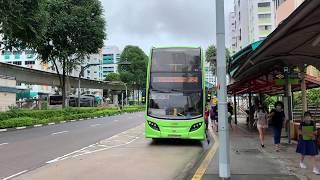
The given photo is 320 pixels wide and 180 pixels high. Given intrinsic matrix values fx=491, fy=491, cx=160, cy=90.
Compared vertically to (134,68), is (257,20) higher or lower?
higher

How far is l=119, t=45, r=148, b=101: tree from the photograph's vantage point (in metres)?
108

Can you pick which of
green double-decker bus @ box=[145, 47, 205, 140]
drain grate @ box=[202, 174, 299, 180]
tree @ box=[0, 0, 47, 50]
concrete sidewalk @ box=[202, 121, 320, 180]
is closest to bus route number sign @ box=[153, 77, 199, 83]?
green double-decker bus @ box=[145, 47, 205, 140]

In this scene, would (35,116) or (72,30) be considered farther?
(72,30)

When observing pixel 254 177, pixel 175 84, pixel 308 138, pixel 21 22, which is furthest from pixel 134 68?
pixel 254 177

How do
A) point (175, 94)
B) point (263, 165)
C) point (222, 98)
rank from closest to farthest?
point (222, 98)
point (263, 165)
point (175, 94)

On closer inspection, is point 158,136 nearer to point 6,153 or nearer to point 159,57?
point 159,57

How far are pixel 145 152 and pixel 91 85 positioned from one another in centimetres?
6680

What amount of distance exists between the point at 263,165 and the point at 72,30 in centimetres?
3407

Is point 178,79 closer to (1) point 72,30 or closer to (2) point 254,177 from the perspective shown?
(2) point 254,177

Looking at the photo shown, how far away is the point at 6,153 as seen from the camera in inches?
680

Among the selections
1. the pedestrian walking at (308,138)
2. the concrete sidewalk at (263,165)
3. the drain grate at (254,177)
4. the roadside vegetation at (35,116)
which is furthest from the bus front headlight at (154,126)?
the roadside vegetation at (35,116)

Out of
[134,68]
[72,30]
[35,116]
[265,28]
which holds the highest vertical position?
[265,28]

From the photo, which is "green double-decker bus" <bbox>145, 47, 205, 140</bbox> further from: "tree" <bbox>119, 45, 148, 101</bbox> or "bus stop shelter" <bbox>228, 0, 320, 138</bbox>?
"tree" <bbox>119, 45, 148, 101</bbox>

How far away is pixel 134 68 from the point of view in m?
110
